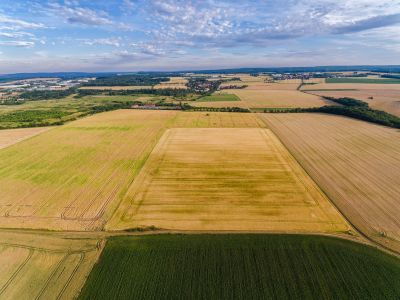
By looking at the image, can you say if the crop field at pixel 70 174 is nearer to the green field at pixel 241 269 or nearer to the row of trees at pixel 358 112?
the green field at pixel 241 269

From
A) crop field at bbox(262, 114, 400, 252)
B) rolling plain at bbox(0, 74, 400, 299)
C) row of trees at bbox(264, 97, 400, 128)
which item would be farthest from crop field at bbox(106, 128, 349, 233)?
row of trees at bbox(264, 97, 400, 128)

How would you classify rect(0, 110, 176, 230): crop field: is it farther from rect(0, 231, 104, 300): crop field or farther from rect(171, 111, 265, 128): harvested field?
rect(171, 111, 265, 128): harvested field

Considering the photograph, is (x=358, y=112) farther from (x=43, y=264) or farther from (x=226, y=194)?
(x=43, y=264)

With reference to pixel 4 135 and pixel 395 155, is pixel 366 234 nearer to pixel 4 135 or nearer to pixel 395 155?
pixel 395 155

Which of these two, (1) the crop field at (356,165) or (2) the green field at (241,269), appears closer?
(2) the green field at (241,269)

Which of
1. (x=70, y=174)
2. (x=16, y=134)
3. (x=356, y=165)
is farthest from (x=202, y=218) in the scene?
(x=16, y=134)

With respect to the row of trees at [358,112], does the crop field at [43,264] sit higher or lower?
lower

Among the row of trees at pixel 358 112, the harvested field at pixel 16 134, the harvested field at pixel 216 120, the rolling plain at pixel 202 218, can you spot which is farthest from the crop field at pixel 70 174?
the row of trees at pixel 358 112
